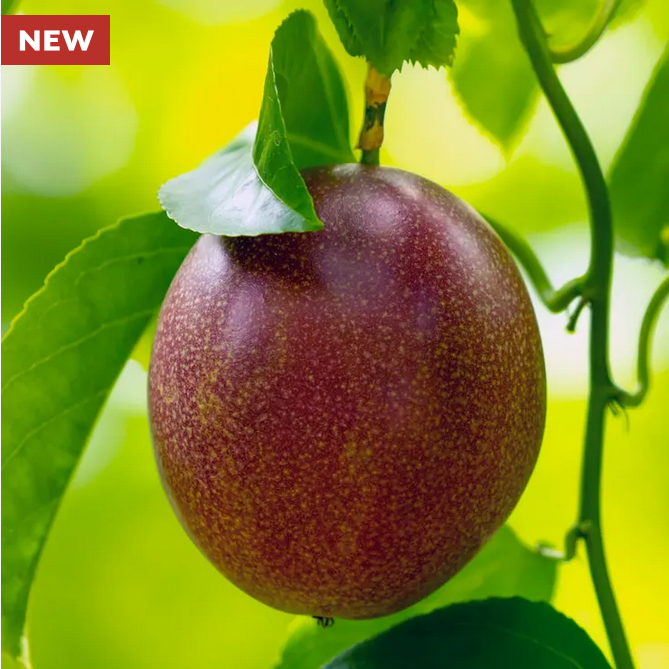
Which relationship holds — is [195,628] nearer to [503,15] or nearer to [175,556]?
[175,556]

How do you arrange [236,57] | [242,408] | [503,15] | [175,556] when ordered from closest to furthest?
[242,408], [503,15], [175,556], [236,57]

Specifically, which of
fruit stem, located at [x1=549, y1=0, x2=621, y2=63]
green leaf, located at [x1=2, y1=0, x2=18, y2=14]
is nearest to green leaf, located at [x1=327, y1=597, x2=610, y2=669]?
fruit stem, located at [x1=549, y1=0, x2=621, y2=63]

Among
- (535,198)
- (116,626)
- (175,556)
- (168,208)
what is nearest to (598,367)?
(168,208)

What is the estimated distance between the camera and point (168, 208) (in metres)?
0.75

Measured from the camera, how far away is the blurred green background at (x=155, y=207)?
1827 millimetres

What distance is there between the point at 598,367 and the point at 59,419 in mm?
520

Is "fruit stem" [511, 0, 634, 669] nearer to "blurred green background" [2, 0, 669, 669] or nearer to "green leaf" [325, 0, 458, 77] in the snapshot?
"green leaf" [325, 0, 458, 77]

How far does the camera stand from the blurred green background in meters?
1.83

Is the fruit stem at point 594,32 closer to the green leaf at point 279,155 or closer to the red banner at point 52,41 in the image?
the green leaf at point 279,155

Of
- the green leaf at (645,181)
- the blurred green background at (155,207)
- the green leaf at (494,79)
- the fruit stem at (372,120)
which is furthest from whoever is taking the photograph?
the blurred green background at (155,207)

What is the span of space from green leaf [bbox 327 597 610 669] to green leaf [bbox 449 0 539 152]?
0.62 metres

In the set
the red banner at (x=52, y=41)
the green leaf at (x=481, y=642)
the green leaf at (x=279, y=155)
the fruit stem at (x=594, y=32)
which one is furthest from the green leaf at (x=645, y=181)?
the red banner at (x=52, y=41)

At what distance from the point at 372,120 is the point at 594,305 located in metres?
0.28

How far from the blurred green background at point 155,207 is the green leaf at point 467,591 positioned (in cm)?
58
